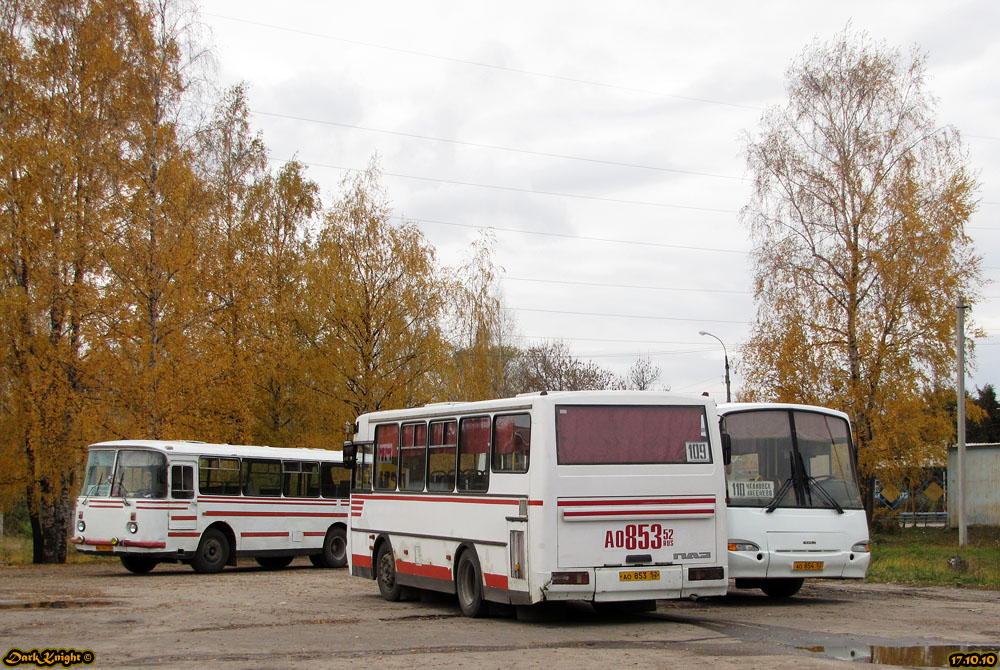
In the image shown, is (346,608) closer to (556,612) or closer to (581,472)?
(556,612)

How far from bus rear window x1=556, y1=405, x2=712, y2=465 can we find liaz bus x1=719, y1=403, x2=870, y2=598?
1.94 m

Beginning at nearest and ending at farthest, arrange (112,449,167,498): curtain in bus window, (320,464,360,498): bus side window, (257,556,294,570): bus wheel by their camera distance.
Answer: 1. (112,449,167,498): curtain in bus window
2. (320,464,360,498): bus side window
3. (257,556,294,570): bus wheel

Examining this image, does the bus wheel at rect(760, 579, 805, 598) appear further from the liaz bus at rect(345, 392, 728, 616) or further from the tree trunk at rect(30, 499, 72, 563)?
the tree trunk at rect(30, 499, 72, 563)

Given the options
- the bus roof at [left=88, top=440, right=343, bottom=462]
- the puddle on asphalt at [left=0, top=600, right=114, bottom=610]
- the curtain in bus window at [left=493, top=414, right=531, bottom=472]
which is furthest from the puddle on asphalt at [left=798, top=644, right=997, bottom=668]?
the bus roof at [left=88, top=440, right=343, bottom=462]

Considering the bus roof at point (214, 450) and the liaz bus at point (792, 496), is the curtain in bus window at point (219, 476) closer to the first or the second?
the bus roof at point (214, 450)

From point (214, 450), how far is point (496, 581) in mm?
13587

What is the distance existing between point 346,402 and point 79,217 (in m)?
9.55

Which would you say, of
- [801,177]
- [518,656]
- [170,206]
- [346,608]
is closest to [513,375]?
[801,177]

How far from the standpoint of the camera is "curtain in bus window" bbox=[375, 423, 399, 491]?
17625 mm

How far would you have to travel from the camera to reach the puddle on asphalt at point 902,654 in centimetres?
1054

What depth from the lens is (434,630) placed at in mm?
13539

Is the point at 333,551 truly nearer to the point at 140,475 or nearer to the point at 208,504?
the point at 208,504

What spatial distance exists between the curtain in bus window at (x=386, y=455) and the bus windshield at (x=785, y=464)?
4988mm

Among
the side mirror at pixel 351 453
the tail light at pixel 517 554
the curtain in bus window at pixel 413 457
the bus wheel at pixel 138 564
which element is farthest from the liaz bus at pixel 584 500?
the bus wheel at pixel 138 564
